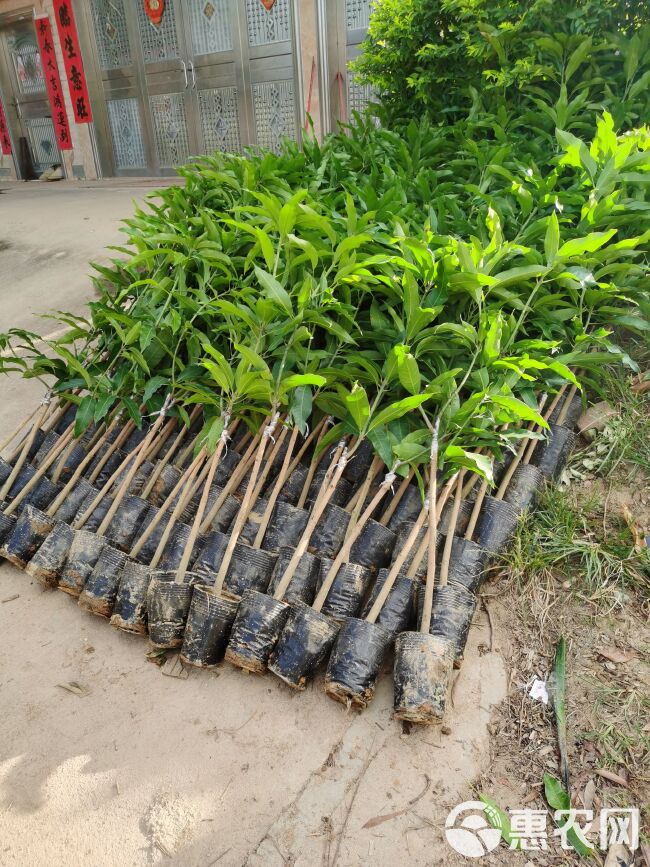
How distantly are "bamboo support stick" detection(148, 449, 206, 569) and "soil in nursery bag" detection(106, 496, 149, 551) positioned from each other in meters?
0.13

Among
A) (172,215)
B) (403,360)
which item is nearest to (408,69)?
(172,215)

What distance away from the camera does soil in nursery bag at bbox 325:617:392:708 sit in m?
1.79

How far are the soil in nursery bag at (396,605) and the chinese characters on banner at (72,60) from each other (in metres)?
10.4

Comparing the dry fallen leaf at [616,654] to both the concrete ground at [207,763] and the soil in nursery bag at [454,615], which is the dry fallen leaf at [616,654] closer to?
the concrete ground at [207,763]

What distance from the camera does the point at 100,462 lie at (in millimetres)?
2662

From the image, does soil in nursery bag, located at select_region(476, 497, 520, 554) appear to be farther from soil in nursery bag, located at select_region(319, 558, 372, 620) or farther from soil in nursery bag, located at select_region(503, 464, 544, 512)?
soil in nursery bag, located at select_region(319, 558, 372, 620)

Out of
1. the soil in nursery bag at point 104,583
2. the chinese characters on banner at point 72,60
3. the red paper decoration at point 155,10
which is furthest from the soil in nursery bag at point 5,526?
the chinese characters on banner at point 72,60

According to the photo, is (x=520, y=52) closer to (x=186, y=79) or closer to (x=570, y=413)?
(x=570, y=413)

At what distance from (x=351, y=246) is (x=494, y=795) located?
5.78 ft

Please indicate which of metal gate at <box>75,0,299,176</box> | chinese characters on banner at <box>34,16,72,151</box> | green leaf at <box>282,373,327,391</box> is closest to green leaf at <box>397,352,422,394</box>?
green leaf at <box>282,373,327,391</box>

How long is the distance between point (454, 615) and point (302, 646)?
479 millimetres

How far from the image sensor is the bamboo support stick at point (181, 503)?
88.0 inches

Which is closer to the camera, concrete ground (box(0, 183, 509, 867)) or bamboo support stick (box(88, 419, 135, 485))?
concrete ground (box(0, 183, 509, 867))

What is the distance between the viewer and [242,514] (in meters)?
2.16
